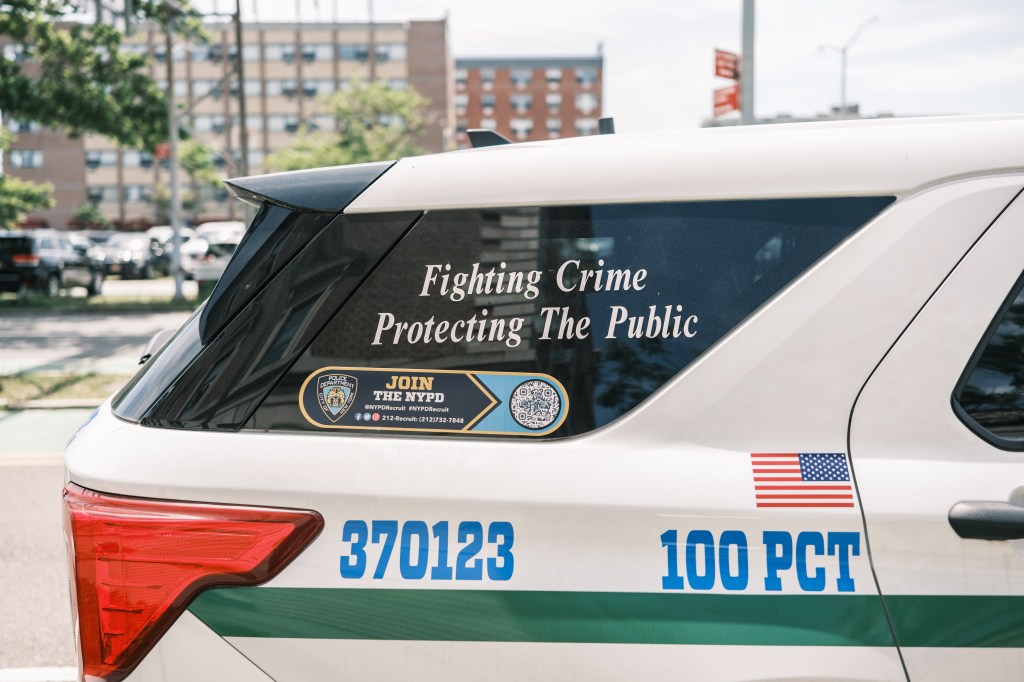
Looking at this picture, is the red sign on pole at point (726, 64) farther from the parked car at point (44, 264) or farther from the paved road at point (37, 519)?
the parked car at point (44, 264)

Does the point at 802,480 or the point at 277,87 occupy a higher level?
the point at 277,87

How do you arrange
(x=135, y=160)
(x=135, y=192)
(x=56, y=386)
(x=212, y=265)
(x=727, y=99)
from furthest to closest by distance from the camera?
(x=135, y=192) < (x=135, y=160) < (x=212, y=265) < (x=727, y=99) < (x=56, y=386)

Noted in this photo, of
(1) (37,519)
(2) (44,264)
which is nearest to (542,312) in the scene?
(1) (37,519)

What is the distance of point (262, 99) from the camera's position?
85.2 metres

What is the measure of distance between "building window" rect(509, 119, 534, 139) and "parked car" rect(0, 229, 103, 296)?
88.3 meters

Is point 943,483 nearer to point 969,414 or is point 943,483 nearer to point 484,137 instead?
point 969,414

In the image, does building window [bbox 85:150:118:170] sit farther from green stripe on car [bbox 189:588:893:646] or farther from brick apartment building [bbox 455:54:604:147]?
green stripe on car [bbox 189:588:893:646]

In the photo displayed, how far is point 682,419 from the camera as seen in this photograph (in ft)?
5.55

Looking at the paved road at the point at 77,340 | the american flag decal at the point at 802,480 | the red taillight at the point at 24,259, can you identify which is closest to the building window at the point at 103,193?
the red taillight at the point at 24,259

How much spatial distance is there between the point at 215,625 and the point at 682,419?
0.93 m

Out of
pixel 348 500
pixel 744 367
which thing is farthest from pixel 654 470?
pixel 348 500

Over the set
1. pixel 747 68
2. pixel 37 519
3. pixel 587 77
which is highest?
pixel 587 77

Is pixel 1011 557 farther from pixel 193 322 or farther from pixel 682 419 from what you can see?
pixel 193 322

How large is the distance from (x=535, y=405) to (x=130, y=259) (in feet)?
112
